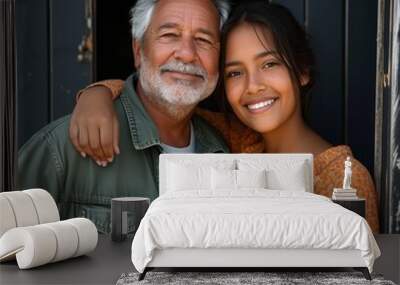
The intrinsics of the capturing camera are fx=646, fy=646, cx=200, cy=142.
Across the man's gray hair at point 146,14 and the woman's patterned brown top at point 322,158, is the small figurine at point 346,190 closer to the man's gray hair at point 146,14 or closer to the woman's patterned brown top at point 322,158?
the woman's patterned brown top at point 322,158

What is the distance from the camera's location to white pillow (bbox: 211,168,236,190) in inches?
199

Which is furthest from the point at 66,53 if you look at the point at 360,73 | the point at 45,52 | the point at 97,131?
the point at 360,73

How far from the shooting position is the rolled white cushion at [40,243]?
4.02m

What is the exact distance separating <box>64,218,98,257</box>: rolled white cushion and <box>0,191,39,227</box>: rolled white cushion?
24cm

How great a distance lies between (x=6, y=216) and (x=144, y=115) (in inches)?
65.8

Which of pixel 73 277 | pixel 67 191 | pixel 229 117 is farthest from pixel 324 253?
pixel 67 191

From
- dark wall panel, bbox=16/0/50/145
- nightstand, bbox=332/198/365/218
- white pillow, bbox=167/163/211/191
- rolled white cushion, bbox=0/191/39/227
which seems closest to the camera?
rolled white cushion, bbox=0/191/39/227

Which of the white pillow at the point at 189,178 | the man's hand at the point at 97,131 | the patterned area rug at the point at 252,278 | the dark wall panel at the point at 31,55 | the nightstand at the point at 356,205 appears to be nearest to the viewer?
the patterned area rug at the point at 252,278

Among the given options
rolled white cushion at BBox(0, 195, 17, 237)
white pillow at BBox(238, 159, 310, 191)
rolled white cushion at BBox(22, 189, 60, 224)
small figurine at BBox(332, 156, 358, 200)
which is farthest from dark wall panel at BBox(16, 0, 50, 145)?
small figurine at BBox(332, 156, 358, 200)

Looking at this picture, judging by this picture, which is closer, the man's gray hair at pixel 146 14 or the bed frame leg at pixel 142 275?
the bed frame leg at pixel 142 275

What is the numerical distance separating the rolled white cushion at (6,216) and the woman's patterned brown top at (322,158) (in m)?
1.57

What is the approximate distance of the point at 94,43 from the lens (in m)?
5.49

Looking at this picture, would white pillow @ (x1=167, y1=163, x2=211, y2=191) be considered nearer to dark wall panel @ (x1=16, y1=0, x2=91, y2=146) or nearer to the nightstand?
the nightstand

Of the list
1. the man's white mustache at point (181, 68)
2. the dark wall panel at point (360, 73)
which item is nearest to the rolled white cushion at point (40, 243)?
the man's white mustache at point (181, 68)
